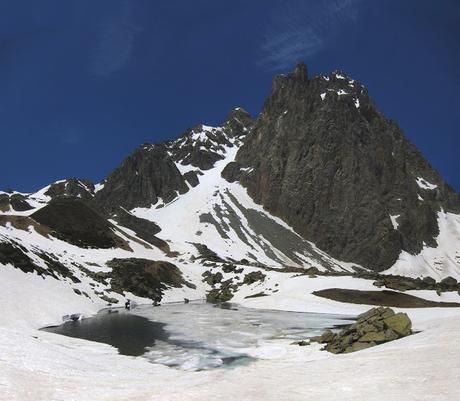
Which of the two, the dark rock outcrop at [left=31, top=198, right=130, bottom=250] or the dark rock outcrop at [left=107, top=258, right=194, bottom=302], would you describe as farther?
the dark rock outcrop at [left=31, top=198, right=130, bottom=250]

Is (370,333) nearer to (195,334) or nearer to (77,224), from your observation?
(195,334)

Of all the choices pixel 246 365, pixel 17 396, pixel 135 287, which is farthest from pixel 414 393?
pixel 135 287

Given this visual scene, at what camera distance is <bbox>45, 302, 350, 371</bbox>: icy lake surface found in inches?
1094

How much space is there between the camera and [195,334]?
38719 millimetres

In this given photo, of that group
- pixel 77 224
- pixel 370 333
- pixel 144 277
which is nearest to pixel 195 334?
pixel 370 333

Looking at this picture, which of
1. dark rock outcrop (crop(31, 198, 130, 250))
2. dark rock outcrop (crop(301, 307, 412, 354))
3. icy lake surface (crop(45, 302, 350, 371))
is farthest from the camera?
dark rock outcrop (crop(31, 198, 130, 250))

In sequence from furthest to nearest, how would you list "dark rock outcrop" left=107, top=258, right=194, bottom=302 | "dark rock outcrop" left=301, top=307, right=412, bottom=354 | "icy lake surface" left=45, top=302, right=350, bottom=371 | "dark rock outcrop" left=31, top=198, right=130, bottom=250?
"dark rock outcrop" left=31, top=198, right=130, bottom=250, "dark rock outcrop" left=107, top=258, right=194, bottom=302, "dark rock outcrop" left=301, top=307, right=412, bottom=354, "icy lake surface" left=45, top=302, right=350, bottom=371

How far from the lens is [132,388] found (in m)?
17.9

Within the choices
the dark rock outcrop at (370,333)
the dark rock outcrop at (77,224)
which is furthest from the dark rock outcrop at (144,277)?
the dark rock outcrop at (370,333)

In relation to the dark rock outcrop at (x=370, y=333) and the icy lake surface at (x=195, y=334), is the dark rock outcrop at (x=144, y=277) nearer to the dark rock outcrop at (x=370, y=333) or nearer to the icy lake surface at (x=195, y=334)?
the icy lake surface at (x=195, y=334)

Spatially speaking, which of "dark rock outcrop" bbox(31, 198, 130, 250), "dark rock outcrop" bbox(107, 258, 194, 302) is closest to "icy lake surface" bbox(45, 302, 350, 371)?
"dark rock outcrop" bbox(107, 258, 194, 302)

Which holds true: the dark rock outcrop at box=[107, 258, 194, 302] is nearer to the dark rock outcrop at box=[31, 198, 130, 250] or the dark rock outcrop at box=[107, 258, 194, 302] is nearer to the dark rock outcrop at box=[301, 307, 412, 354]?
the dark rock outcrop at box=[31, 198, 130, 250]

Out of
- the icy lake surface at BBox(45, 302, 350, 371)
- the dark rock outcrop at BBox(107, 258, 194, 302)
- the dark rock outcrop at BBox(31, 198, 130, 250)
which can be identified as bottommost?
the icy lake surface at BBox(45, 302, 350, 371)

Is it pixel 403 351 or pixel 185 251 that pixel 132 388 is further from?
pixel 185 251
